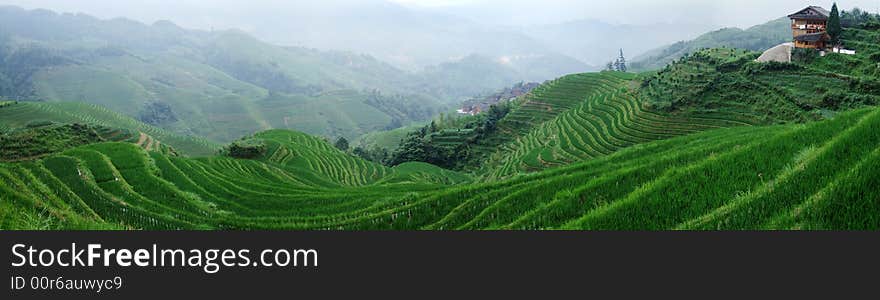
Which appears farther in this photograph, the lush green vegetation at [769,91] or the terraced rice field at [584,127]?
the terraced rice field at [584,127]

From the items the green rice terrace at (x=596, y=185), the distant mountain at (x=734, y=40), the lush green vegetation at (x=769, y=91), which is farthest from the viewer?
the distant mountain at (x=734, y=40)

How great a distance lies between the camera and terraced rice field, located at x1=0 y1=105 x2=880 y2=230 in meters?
4.59

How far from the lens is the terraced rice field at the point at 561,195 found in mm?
4590

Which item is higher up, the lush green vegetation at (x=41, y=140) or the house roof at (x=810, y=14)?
the house roof at (x=810, y=14)

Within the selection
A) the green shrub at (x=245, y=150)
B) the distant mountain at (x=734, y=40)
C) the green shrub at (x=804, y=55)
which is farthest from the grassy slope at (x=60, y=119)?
the distant mountain at (x=734, y=40)

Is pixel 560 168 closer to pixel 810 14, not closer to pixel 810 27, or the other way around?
pixel 810 27

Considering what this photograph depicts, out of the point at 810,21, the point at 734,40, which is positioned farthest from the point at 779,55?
the point at 734,40

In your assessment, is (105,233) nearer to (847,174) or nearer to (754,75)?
(847,174)

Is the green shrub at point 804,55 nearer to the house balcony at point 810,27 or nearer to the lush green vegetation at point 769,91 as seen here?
the lush green vegetation at point 769,91

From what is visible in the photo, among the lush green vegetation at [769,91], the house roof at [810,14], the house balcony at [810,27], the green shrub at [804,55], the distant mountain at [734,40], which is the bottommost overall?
the lush green vegetation at [769,91]

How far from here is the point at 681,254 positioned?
143 inches

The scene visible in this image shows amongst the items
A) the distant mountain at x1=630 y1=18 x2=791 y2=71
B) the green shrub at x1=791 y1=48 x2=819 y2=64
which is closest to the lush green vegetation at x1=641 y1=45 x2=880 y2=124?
the green shrub at x1=791 y1=48 x2=819 y2=64

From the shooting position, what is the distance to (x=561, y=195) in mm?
7145

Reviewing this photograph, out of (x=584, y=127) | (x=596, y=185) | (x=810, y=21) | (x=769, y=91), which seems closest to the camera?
(x=596, y=185)
